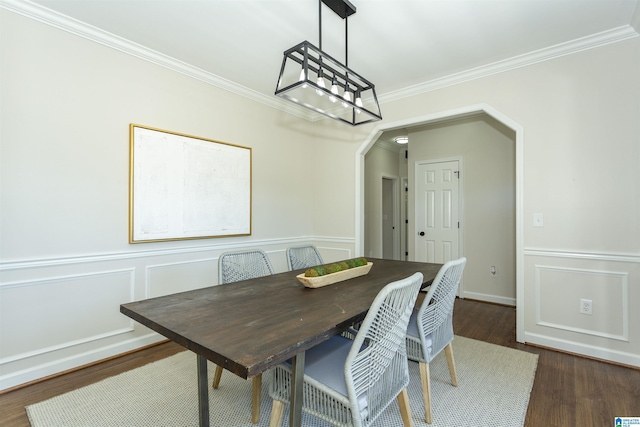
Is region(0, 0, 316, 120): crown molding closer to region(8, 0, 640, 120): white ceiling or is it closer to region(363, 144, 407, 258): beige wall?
region(8, 0, 640, 120): white ceiling

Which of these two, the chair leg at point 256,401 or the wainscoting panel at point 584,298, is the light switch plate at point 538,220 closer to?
the wainscoting panel at point 584,298

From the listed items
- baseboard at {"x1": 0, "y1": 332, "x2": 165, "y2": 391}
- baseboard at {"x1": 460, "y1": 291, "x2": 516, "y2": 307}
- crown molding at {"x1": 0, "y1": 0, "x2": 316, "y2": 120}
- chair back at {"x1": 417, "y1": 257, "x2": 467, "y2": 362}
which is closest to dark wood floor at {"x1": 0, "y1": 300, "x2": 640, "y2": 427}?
baseboard at {"x1": 0, "y1": 332, "x2": 165, "y2": 391}

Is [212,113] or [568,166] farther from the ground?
[212,113]

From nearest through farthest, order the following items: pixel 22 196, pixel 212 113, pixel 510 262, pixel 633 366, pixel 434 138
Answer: pixel 22 196 → pixel 633 366 → pixel 212 113 → pixel 510 262 → pixel 434 138

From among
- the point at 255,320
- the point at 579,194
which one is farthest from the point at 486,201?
the point at 255,320

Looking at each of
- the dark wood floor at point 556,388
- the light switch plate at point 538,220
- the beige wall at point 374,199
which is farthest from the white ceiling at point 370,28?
the beige wall at point 374,199

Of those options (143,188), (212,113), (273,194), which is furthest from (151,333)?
(212,113)

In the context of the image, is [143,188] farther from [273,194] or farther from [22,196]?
[273,194]

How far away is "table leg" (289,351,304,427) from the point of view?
1198 mm

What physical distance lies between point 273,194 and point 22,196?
2285 mm

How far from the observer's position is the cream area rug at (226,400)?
177 cm

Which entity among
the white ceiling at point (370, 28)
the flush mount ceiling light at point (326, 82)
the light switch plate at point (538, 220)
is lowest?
the light switch plate at point (538, 220)

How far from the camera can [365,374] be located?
1.24 meters

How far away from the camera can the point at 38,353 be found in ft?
7.23
